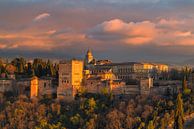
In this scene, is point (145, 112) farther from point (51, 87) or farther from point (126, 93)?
point (51, 87)

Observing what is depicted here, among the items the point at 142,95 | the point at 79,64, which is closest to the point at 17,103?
the point at 79,64

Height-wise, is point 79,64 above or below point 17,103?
above

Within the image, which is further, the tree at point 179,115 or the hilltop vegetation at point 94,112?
the hilltop vegetation at point 94,112

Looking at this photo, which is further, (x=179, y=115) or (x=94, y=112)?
(x=94, y=112)

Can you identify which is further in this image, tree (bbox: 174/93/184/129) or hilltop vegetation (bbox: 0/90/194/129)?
hilltop vegetation (bbox: 0/90/194/129)

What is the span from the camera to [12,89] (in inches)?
1933

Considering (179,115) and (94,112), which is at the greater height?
(179,115)

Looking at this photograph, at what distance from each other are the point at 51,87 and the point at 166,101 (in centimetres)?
1037

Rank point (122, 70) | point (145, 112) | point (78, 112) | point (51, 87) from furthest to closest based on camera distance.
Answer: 1. point (122, 70)
2. point (51, 87)
3. point (78, 112)
4. point (145, 112)

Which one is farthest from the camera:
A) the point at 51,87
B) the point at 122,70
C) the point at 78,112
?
the point at 122,70

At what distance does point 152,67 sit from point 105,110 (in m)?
24.2

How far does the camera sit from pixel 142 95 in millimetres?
44906

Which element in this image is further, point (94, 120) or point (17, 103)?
point (17, 103)

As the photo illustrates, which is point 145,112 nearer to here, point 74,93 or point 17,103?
point 74,93
